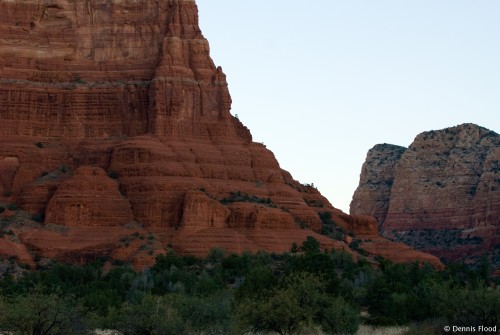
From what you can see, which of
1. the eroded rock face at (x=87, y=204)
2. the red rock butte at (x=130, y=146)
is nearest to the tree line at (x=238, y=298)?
the red rock butte at (x=130, y=146)

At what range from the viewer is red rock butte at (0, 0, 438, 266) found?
12175cm

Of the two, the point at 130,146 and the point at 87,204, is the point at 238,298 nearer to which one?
the point at 87,204

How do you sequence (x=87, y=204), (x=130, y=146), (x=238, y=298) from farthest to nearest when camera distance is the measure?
(x=130, y=146), (x=87, y=204), (x=238, y=298)

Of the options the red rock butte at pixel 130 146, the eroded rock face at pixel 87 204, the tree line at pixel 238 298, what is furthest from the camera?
the red rock butte at pixel 130 146

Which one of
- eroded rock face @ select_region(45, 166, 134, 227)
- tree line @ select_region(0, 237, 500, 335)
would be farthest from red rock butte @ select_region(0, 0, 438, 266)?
tree line @ select_region(0, 237, 500, 335)

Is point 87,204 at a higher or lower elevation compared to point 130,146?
lower

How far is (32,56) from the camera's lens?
138125mm

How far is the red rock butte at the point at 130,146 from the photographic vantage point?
399 feet

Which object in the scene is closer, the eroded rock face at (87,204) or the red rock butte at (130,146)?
the eroded rock face at (87,204)

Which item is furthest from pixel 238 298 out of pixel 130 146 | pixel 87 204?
pixel 130 146

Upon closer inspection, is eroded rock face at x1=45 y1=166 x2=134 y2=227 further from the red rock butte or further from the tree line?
the tree line

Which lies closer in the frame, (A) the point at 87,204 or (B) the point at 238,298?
(B) the point at 238,298

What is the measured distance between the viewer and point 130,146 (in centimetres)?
12850

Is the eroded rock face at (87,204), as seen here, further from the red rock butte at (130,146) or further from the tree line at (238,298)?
the tree line at (238,298)
